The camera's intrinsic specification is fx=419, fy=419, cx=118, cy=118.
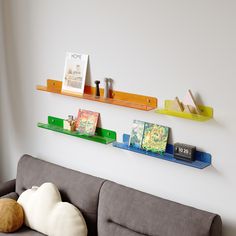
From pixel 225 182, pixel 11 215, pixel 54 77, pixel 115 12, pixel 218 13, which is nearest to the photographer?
pixel 218 13

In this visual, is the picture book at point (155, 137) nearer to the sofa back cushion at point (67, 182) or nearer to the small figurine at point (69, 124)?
the sofa back cushion at point (67, 182)

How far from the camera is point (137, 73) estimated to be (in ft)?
7.91

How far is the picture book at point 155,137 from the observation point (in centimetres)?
237

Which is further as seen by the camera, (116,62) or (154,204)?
(116,62)

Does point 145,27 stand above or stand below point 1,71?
above

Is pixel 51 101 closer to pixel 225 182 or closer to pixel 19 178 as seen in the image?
pixel 19 178

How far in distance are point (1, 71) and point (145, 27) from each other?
4.37 feet

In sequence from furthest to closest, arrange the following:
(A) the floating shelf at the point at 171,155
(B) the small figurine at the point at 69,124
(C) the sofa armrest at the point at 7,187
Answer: (C) the sofa armrest at the point at 7,187
(B) the small figurine at the point at 69,124
(A) the floating shelf at the point at 171,155

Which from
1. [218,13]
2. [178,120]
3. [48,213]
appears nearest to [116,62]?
[178,120]

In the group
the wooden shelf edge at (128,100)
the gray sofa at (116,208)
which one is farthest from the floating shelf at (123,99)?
the gray sofa at (116,208)

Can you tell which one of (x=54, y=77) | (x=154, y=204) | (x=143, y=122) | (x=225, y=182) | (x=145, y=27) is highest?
(x=145, y=27)

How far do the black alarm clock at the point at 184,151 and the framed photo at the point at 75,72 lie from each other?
736mm

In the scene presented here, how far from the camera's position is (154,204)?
229 centimetres

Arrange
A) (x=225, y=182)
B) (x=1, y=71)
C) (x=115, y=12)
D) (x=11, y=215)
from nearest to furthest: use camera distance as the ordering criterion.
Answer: (x=225, y=182)
(x=115, y=12)
(x=11, y=215)
(x=1, y=71)
